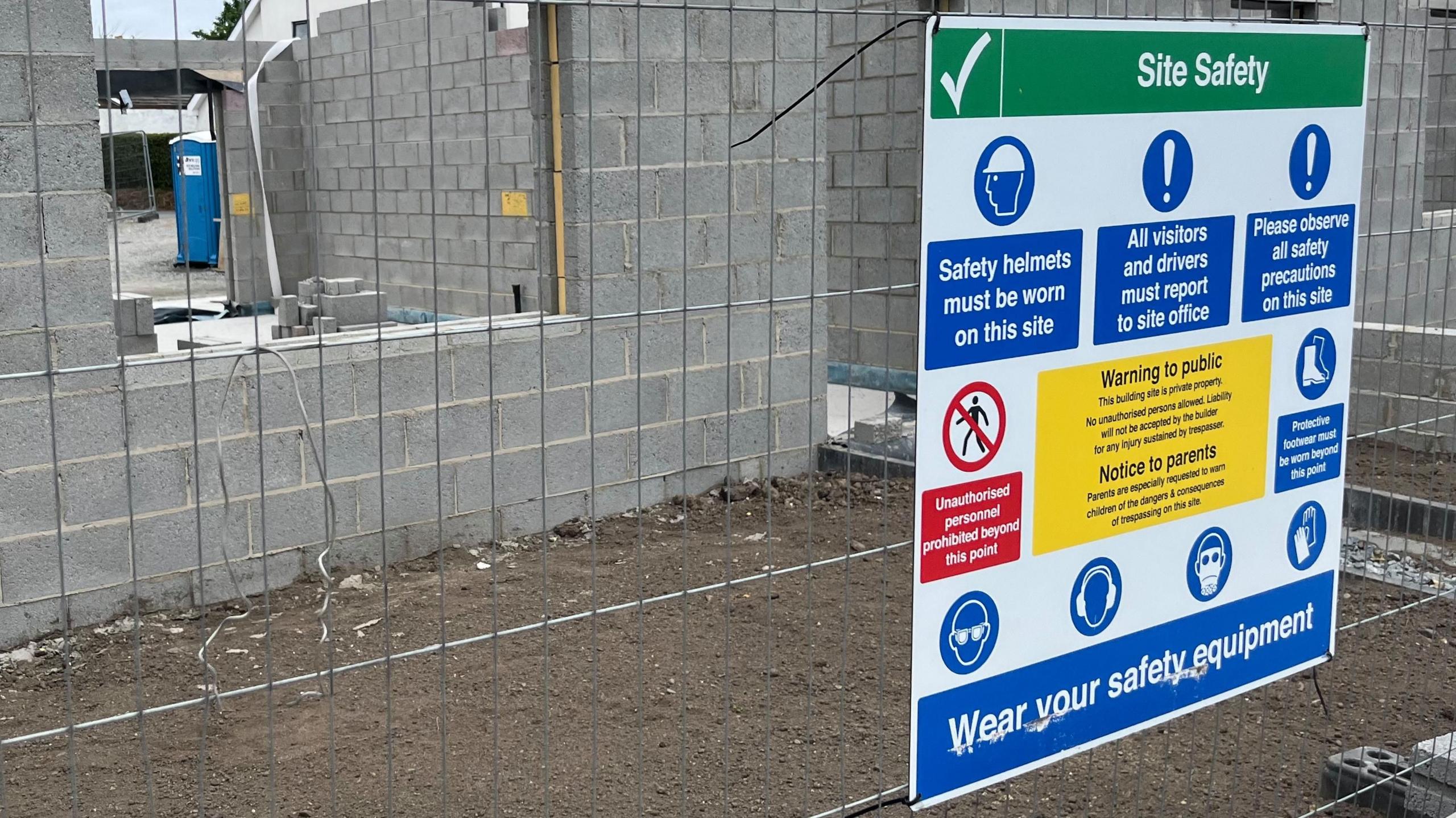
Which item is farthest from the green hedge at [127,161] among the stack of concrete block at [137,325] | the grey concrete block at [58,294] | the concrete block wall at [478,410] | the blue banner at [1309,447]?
the blue banner at [1309,447]

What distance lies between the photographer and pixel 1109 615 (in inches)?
103

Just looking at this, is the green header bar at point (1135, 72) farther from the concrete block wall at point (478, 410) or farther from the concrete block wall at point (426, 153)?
the concrete block wall at point (426, 153)

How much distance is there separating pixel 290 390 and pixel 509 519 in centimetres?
133

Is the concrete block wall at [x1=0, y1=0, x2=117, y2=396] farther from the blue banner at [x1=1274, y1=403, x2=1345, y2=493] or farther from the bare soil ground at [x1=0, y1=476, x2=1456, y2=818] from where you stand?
the blue banner at [x1=1274, y1=403, x2=1345, y2=493]

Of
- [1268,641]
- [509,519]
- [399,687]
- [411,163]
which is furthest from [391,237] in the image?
[1268,641]

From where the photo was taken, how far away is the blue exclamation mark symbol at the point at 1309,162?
9.09 ft

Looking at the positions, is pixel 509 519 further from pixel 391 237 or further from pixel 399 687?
pixel 391 237

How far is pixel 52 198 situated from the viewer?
4.85m

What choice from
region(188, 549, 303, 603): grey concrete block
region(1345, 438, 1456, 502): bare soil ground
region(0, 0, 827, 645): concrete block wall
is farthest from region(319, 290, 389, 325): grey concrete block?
region(1345, 438, 1456, 502): bare soil ground

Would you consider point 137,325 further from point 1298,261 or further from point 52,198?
point 1298,261

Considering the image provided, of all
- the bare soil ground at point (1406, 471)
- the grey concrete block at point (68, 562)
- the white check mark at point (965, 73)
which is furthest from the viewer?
the bare soil ground at point (1406, 471)

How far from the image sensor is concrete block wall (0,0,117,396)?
186 inches

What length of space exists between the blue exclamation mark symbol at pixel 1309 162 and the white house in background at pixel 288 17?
21.3ft

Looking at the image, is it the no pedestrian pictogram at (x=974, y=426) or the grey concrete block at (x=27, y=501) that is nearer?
the no pedestrian pictogram at (x=974, y=426)
